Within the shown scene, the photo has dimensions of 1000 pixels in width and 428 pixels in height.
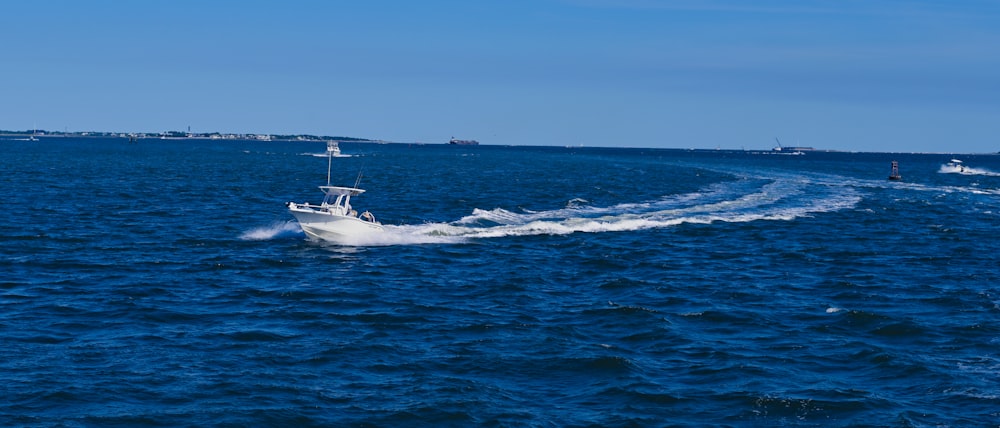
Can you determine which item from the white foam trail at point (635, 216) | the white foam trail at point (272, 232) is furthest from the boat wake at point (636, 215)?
the white foam trail at point (272, 232)

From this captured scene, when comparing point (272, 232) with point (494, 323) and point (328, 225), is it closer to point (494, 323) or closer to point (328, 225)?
point (328, 225)

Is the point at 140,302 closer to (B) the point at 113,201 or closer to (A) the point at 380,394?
(A) the point at 380,394

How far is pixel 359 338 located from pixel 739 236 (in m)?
35.9

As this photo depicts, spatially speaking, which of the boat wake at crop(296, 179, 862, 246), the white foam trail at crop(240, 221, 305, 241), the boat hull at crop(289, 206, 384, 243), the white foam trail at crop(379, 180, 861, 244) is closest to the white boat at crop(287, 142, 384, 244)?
the boat hull at crop(289, 206, 384, 243)

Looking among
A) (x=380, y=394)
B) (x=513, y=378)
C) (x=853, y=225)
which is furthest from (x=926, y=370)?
(x=853, y=225)

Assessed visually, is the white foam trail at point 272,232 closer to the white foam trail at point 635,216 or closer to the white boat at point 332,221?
the white boat at point 332,221

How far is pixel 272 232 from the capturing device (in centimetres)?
5684

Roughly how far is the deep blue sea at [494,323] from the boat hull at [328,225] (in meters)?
1.19

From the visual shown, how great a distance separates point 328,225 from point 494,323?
72.0ft

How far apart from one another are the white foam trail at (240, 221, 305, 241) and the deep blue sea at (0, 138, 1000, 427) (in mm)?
262

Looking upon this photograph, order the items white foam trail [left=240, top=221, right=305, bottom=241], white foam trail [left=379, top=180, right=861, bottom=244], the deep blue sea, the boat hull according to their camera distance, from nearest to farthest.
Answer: the deep blue sea
the boat hull
white foam trail [left=240, top=221, right=305, bottom=241]
white foam trail [left=379, top=180, right=861, bottom=244]

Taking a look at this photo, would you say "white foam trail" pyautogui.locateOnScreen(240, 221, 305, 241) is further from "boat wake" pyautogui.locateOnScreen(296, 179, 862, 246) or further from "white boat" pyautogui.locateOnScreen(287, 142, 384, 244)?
"boat wake" pyautogui.locateOnScreen(296, 179, 862, 246)

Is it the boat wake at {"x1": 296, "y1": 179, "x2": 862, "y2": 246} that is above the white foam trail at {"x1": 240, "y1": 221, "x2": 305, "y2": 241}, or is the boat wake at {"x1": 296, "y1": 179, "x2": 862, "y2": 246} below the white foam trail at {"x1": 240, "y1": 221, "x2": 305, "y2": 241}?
above

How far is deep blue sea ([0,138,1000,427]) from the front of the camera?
24203 mm
